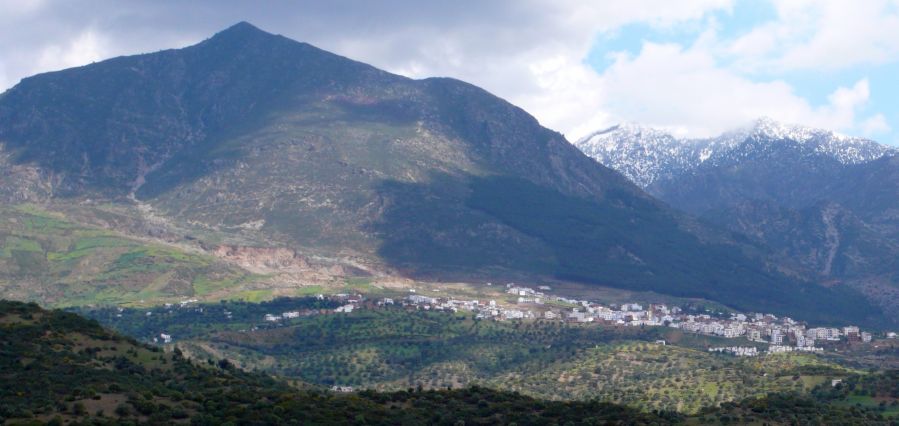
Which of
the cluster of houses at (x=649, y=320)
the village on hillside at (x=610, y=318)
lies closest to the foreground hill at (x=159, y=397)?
the village on hillside at (x=610, y=318)

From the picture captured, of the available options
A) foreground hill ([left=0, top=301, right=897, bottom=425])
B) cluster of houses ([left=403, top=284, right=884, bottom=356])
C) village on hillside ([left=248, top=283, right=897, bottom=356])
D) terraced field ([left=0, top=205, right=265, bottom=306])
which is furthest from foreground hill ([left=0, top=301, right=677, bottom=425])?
cluster of houses ([left=403, top=284, right=884, bottom=356])

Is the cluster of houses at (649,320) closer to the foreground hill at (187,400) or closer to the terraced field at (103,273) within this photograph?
the terraced field at (103,273)

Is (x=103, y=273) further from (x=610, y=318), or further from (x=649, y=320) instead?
(x=649, y=320)

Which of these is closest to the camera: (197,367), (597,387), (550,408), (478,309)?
(550,408)

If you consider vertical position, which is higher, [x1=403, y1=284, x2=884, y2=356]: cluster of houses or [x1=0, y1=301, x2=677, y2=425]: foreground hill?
[x1=403, y1=284, x2=884, y2=356]: cluster of houses

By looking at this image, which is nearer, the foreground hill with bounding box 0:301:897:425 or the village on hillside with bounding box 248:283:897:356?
the foreground hill with bounding box 0:301:897:425

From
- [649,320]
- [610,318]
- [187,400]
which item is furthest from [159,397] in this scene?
[649,320]

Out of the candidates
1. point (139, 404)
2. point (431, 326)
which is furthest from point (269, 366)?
point (139, 404)

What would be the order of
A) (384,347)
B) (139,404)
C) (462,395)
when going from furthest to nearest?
(384,347) → (462,395) → (139,404)

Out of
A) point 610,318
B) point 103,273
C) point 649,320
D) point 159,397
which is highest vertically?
point 649,320

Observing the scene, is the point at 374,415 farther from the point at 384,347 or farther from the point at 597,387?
the point at 384,347

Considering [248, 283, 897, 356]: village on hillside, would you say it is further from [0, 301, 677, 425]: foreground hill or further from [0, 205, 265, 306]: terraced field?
[0, 301, 677, 425]: foreground hill
